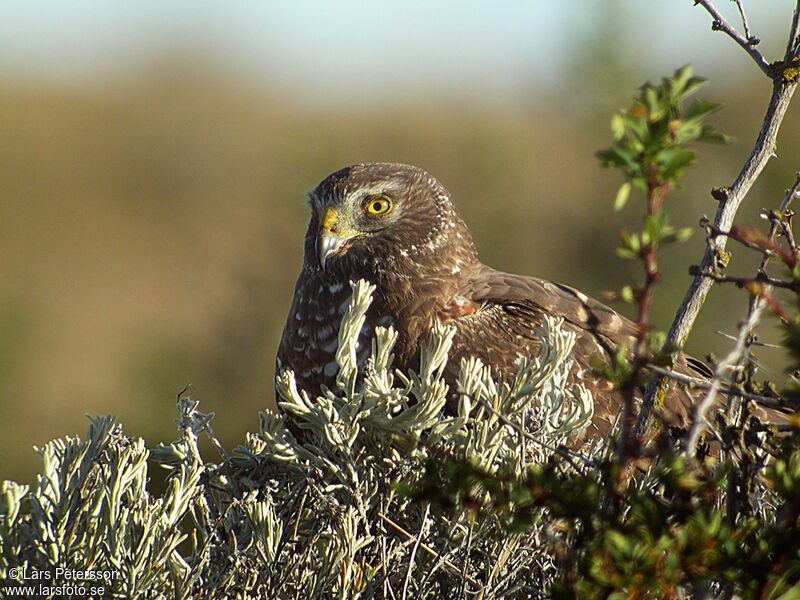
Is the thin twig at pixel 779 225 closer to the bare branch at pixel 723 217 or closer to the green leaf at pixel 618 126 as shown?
the bare branch at pixel 723 217

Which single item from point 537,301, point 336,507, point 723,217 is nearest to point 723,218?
point 723,217

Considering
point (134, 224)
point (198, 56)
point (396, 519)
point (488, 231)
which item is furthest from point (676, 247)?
point (198, 56)

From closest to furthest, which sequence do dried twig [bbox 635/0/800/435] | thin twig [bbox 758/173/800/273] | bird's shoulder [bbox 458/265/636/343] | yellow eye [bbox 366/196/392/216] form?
thin twig [bbox 758/173/800/273] < dried twig [bbox 635/0/800/435] < bird's shoulder [bbox 458/265/636/343] < yellow eye [bbox 366/196/392/216]

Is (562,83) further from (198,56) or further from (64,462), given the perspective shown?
(198,56)

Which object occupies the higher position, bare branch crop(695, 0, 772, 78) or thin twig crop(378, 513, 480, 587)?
bare branch crop(695, 0, 772, 78)

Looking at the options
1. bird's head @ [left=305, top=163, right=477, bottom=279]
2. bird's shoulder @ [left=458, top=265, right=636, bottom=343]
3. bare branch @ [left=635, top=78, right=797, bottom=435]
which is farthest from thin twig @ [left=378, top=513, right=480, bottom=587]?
bird's head @ [left=305, top=163, right=477, bottom=279]

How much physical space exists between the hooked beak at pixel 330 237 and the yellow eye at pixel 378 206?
140 mm

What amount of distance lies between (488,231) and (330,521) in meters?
8.43

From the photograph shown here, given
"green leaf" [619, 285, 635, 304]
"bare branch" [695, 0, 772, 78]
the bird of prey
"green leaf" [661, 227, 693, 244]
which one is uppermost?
"bare branch" [695, 0, 772, 78]

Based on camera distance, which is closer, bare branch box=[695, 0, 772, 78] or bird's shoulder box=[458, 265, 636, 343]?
bare branch box=[695, 0, 772, 78]

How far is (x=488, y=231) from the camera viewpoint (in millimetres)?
10555

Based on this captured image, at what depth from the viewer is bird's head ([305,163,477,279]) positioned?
380 cm

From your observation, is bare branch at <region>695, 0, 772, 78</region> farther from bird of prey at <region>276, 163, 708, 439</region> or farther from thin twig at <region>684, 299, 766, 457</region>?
bird of prey at <region>276, 163, 708, 439</region>

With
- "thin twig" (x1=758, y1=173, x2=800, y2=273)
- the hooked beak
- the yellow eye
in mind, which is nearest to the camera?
"thin twig" (x1=758, y1=173, x2=800, y2=273)
